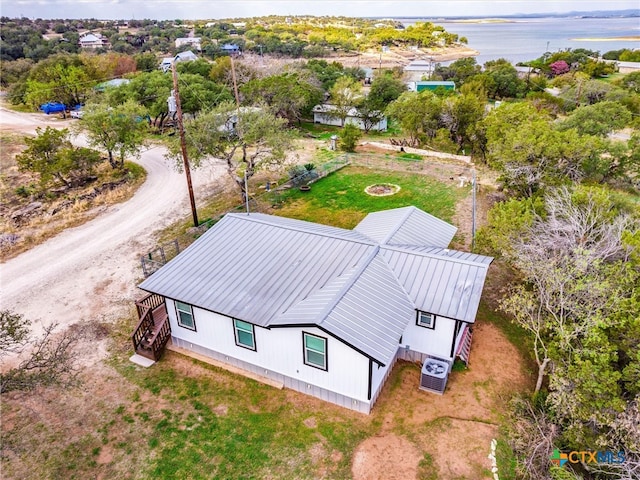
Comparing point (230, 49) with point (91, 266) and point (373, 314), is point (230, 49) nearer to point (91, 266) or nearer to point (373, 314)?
point (91, 266)

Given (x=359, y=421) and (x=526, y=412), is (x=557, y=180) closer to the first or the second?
(x=526, y=412)

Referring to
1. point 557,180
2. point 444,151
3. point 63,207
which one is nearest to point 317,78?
point 444,151

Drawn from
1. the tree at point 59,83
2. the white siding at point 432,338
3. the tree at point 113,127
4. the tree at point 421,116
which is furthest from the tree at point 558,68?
the white siding at point 432,338

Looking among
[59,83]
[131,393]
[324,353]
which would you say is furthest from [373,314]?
[59,83]

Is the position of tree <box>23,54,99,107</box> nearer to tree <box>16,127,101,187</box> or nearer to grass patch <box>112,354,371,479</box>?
tree <box>16,127,101,187</box>

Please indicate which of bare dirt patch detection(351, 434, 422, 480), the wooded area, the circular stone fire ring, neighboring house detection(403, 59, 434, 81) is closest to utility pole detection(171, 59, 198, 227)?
the wooded area

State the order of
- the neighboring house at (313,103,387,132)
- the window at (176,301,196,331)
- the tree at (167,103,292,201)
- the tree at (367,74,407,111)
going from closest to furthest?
the window at (176,301,196,331), the tree at (167,103,292,201), the tree at (367,74,407,111), the neighboring house at (313,103,387,132)
